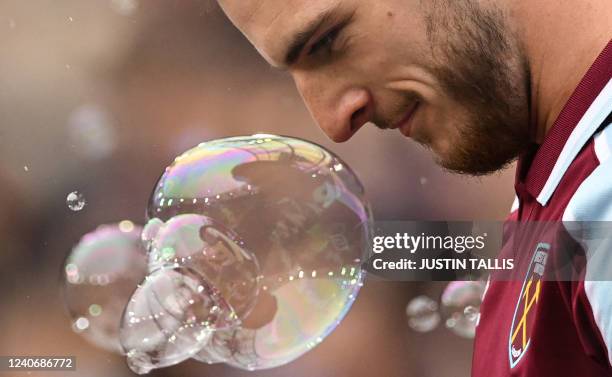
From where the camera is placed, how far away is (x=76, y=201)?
210 centimetres

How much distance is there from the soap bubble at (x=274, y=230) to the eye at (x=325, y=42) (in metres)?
0.25

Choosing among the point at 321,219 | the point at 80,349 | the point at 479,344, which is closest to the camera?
the point at 479,344

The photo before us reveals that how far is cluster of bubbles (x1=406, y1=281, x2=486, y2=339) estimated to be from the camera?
1465 mm

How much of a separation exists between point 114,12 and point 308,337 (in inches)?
62.6

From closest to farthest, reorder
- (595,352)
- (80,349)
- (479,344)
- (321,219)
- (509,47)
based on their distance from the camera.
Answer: (595,352) → (509,47) → (479,344) → (321,219) → (80,349)

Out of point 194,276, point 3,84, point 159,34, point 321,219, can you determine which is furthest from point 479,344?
point 3,84

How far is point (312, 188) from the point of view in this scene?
0.97m

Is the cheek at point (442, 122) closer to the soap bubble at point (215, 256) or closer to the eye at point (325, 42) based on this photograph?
the eye at point (325, 42)

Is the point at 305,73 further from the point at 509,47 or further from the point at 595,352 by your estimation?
the point at 595,352

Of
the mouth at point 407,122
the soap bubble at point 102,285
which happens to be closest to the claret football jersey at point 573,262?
the mouth at point 407,122

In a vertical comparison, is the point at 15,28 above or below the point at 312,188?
below

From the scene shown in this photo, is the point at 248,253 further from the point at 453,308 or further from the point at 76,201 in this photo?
the point at 76,201

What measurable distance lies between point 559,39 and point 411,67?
136 millimetres

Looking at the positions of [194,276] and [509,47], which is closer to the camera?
[509,47]
